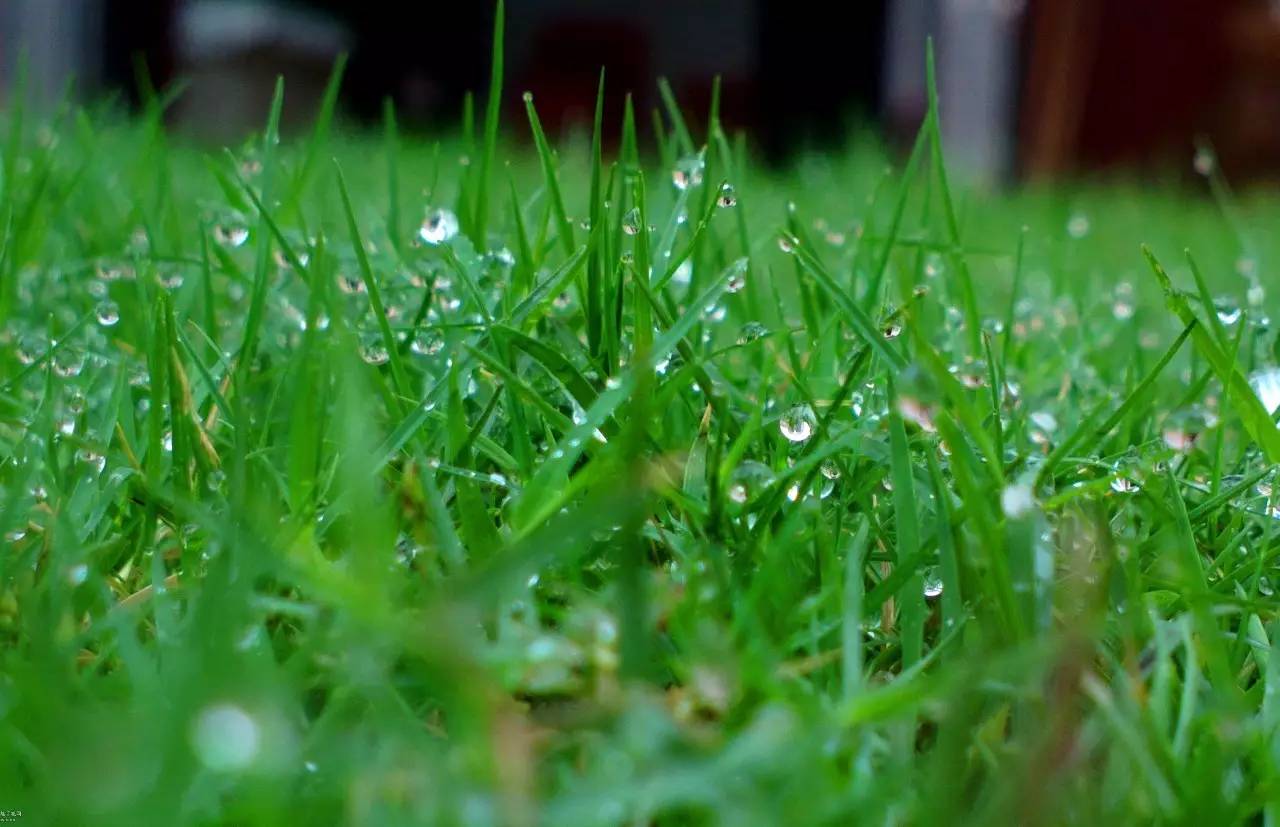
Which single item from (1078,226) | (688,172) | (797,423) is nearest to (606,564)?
(797,423)

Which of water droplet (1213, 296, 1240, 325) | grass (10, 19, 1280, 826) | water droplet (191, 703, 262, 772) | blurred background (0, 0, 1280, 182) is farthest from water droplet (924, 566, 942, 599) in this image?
blurred background (0, 0, 1280, 182)

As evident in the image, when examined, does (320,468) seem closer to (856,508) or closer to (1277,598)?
(856,508)

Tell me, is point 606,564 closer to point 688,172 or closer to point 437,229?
point 437,229

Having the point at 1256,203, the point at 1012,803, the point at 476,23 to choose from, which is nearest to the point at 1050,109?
the point at 1256,203

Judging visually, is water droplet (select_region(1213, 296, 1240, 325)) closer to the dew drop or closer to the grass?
the grass

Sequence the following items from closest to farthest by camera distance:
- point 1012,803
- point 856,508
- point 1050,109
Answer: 1. point 1012,803
2. point 856,508
3. point 1050,109

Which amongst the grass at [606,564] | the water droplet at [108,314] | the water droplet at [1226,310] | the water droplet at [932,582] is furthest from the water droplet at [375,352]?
the water droplet at [1226,310]

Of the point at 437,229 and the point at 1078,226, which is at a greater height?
the point at 437,229
